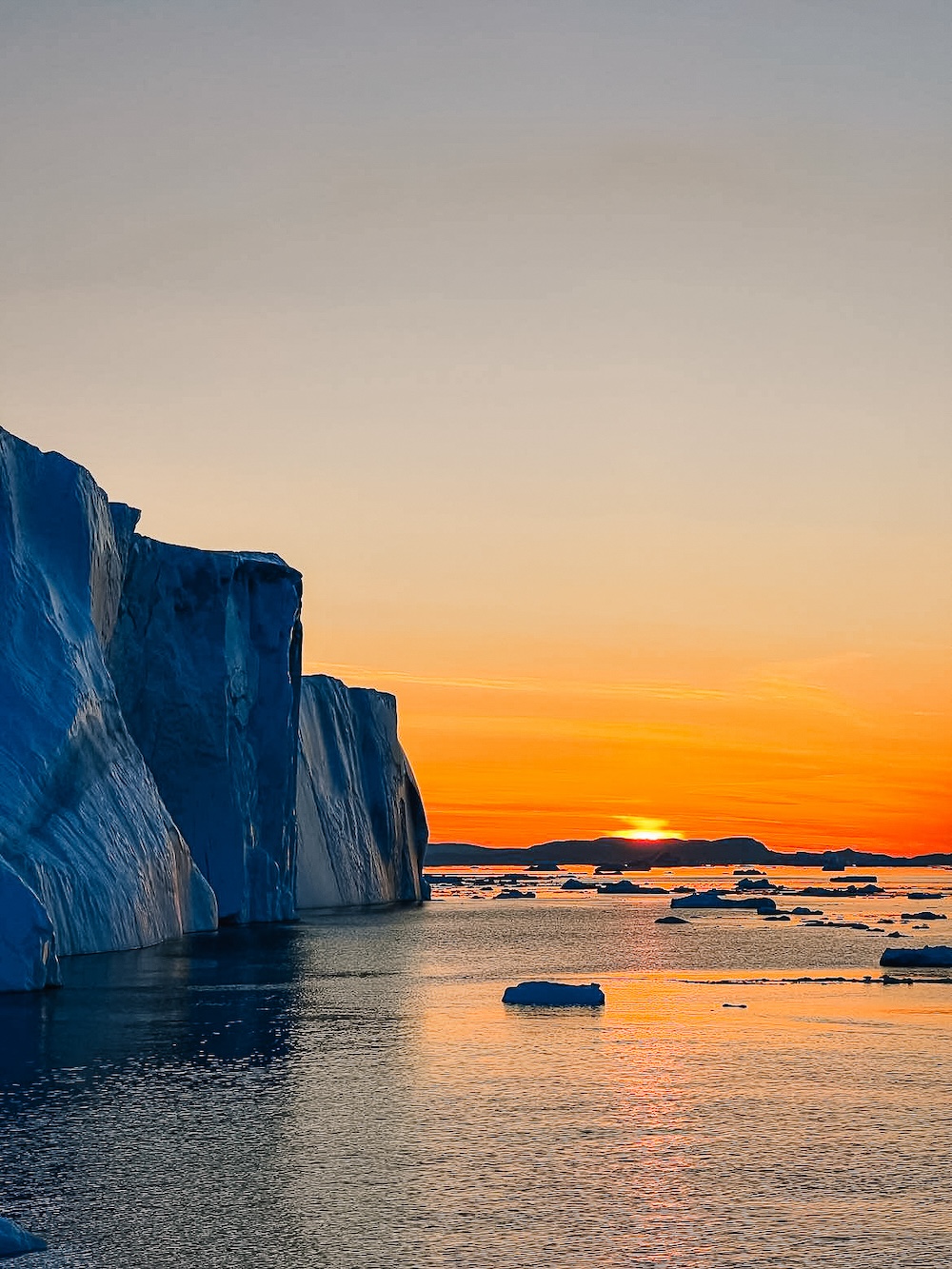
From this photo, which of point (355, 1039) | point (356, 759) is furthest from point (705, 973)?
point (356, 759)

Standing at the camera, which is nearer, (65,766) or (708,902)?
(65,766)

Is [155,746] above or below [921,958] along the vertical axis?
above

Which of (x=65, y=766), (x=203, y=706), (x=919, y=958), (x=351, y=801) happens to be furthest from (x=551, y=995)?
(x=351, y=801)

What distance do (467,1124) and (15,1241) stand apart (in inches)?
205

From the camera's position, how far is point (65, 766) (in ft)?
100

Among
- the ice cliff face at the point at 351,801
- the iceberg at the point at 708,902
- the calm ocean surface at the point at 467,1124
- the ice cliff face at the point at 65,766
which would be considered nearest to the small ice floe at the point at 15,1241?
the calm ocean surface at the point at 467,1124

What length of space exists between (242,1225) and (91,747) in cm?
2382

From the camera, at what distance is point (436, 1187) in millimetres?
10945

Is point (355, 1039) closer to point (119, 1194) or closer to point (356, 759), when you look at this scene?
point (119, 1194)

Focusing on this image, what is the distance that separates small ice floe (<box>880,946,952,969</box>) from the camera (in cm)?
3241

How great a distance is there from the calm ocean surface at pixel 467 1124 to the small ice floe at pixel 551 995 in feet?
2.11

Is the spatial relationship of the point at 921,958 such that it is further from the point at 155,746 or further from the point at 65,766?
the point at 155,746

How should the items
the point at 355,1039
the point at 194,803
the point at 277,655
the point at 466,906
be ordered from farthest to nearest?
1. the point at 466,906
2. the point at 277,655
3. the point at 194,803
4. the point at 355,1039

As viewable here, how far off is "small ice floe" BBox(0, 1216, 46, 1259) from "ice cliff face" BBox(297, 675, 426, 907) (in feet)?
162
